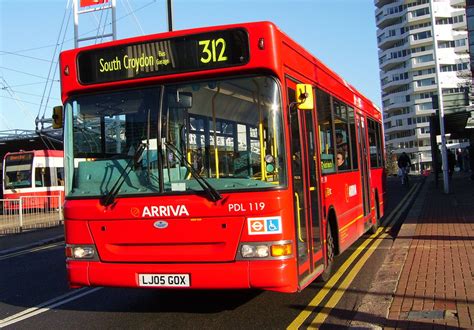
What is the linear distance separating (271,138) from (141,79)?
5.16 feet

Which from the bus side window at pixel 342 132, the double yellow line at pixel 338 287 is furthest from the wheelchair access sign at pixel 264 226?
the bus side window at pixel 342 132

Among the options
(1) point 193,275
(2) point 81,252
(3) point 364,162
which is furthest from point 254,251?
(3) point 364,162

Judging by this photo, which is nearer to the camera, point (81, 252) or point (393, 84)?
point (81, 252)

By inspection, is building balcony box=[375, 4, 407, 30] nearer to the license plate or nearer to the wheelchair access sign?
the wheelchair access sign

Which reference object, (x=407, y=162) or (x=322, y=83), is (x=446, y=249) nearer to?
(x=322, y=83)

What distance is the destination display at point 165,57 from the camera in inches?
220

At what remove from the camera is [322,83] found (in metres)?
7.66

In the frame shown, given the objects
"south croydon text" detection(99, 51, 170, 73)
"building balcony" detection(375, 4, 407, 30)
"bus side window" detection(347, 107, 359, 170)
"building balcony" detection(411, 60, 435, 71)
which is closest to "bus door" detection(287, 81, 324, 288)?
"south croydon text" detection(99, 51, 170, 73)

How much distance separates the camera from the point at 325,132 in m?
7.56

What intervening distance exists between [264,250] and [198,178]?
39.3 inches

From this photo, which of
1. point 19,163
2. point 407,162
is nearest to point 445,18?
point 407,162

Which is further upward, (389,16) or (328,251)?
(389,16)

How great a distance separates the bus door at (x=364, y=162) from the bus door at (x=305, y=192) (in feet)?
12.1

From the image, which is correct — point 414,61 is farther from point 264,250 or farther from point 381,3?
point 264,250
